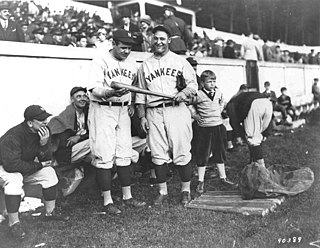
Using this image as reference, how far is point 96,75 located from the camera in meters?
3.34

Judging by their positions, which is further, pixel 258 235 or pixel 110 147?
pixel 110 147

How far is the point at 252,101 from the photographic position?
4051mm

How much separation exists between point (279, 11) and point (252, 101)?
0.94 meters

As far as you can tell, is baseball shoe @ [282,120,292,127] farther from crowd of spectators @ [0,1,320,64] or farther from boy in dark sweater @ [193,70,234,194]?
boy in dark sweater @ [193,70,234,194]

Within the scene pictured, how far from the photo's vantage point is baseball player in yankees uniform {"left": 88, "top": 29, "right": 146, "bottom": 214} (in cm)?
332

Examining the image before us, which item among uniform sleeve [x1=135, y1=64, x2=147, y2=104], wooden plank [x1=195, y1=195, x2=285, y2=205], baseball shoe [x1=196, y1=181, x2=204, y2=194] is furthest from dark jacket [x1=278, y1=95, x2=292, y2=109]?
uniform sleeve [x1=135, y1=64, x2=147, y2=104]

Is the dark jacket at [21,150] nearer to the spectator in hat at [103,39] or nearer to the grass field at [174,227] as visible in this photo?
the grass field at [174,227]

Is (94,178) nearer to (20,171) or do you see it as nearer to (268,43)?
(20,171)

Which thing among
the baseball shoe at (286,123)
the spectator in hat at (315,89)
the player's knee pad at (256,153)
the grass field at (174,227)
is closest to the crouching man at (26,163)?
the grass field at (174,227)

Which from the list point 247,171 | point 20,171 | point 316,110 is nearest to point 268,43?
point 316,110

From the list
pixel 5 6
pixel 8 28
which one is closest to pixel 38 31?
pixel 8 28

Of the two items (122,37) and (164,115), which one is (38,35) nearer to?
(122,37)

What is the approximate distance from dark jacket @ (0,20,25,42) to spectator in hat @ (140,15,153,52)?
6.39ft

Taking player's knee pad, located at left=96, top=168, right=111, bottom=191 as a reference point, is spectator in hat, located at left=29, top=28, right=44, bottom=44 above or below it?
above
